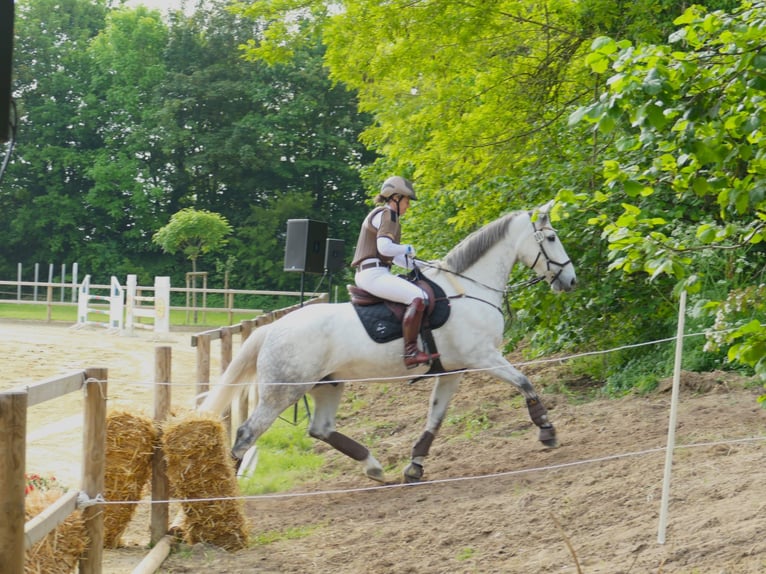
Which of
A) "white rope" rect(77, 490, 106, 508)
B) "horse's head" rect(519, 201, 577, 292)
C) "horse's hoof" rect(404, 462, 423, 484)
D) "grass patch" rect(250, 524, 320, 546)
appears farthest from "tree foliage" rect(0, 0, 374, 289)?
"white rope" rect(77, 490, 106, 508)

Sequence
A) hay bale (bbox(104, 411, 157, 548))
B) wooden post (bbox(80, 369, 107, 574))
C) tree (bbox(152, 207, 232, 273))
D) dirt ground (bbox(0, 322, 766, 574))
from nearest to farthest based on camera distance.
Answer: dirt ground (bbox(0, 322, 766, 574)) → wooden post (bbox(80, 369, 107, 574)) → hay bale (bbox(104, 411, 157, 548)) → tree (bbox(152, 207, 232, 273))

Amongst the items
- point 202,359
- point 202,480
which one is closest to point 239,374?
point 202,359

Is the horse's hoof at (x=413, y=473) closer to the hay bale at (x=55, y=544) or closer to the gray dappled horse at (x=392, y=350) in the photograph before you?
the gray dappled horse at (x=392, y=350)

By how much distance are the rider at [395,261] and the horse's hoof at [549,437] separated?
3.39 feet

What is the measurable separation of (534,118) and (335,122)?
120ft

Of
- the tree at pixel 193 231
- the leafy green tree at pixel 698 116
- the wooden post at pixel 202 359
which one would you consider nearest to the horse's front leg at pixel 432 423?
the wooden post at pixel 202 359

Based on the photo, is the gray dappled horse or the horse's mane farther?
the horse's mane

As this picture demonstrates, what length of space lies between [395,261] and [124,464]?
284 centimetres

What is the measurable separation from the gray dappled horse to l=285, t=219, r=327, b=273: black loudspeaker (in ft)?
14.0

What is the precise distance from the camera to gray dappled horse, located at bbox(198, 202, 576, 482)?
301 inches

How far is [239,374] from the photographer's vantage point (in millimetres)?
7766

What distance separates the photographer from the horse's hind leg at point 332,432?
780 centimetres

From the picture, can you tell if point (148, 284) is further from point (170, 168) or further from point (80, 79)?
point (80, 79)

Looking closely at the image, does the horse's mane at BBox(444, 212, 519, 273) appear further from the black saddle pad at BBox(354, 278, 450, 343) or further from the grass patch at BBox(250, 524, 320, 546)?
the grass patch at BBox(250, 524, 320, 546)
